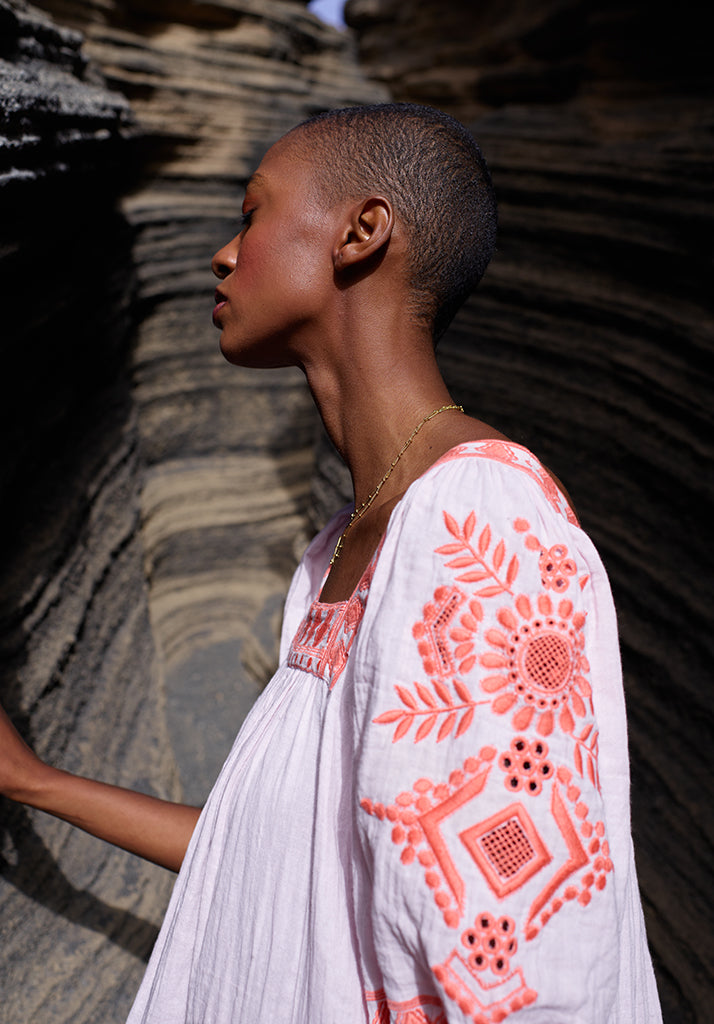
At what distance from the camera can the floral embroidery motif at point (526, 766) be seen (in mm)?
685

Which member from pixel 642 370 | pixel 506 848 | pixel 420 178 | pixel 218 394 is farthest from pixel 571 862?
pixel 218 394

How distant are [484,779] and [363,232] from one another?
2.58 ft

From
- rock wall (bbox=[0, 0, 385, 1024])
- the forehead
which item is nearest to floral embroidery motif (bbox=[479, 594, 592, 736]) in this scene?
the forehead

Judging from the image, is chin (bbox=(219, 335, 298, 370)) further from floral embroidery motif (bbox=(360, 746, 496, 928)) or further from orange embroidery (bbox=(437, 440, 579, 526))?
floral embroidery motif (bbox=(360, 746, 496, 928))

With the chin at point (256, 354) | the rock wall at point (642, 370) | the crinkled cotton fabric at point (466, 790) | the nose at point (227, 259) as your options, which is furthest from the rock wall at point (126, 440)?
the rock wall at point (642, 370)

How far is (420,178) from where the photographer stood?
42.5 inches

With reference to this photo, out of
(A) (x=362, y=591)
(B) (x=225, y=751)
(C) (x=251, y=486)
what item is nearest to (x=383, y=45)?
(C) (x=251, y=486)

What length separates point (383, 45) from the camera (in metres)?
7.05

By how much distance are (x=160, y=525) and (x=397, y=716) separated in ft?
14.6

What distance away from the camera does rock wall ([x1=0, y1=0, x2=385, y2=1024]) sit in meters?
1.83

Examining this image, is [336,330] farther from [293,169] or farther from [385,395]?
[293,169]

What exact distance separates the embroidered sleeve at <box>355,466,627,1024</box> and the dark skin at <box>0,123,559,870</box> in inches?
11.3

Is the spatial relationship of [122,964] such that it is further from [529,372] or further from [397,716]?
[529,372]

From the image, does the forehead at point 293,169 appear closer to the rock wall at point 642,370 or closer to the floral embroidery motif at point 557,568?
the floral embroidery motif at point 557,568
